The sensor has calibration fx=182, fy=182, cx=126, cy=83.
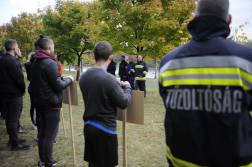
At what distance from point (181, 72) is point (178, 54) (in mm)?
133

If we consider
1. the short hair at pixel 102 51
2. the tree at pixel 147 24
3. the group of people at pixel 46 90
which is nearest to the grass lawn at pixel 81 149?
the group of people at pixel 46 90

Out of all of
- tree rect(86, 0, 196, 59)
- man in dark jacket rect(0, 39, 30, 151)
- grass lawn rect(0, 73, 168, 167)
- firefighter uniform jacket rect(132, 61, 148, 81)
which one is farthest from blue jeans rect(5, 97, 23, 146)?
firefighter uniform jacket rect(132, 61, 148, 81)

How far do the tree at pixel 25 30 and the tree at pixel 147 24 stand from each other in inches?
514

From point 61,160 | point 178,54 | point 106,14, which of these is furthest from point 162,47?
point 178,54

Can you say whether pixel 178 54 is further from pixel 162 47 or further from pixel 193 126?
pixel 162 47

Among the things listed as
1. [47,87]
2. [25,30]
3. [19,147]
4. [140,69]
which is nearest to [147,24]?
[140,69]

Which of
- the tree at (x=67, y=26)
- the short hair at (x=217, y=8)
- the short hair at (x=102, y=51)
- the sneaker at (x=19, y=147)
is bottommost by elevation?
the sneaker at (x=19, y=147)

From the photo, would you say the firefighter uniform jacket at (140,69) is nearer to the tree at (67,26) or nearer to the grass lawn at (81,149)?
the grass lawn at (81,149)

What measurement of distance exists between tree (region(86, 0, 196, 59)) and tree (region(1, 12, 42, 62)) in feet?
42.9

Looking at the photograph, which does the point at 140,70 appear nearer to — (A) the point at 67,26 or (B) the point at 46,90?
(B) the point at 46,90

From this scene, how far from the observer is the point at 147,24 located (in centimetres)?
943

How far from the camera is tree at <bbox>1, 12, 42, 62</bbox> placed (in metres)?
20.4

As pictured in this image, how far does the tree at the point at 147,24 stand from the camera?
8.75 meters

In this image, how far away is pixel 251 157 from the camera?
118 cm
